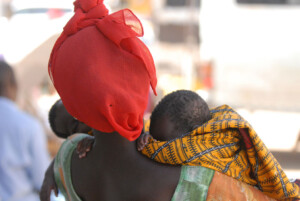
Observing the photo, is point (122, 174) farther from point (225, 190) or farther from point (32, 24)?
point (32, 24)

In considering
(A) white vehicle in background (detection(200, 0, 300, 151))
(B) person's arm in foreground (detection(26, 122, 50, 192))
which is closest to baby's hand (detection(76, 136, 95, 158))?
(B) person's arm in foreground (detection(26, 122, 50, 192))

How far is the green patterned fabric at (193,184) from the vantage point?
3.39ft

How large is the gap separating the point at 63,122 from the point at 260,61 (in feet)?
17.4

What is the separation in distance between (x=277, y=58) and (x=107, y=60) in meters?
5.62

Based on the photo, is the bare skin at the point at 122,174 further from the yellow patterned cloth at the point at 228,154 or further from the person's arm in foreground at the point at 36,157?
the person's arm in foreground at the point at 36,157

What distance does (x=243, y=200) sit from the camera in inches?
40.6

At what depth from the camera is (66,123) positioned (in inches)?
53.3

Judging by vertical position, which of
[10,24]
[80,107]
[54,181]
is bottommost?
[10,24]

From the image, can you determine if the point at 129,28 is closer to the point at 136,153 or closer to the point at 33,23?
the point at 136,153

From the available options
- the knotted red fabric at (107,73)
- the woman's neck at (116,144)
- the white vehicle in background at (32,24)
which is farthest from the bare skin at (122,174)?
the white vehicle in background at (32,24)

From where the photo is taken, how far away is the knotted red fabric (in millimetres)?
925

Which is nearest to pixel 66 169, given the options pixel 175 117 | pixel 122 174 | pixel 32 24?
pixel 122 174

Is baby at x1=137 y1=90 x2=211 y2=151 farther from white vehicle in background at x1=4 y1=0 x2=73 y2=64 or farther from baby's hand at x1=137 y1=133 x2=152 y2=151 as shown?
white vehicle in background at x1=4 y1=0 x2=73 y2=64

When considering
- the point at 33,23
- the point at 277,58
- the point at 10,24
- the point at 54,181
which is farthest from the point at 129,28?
the point at 10,24
